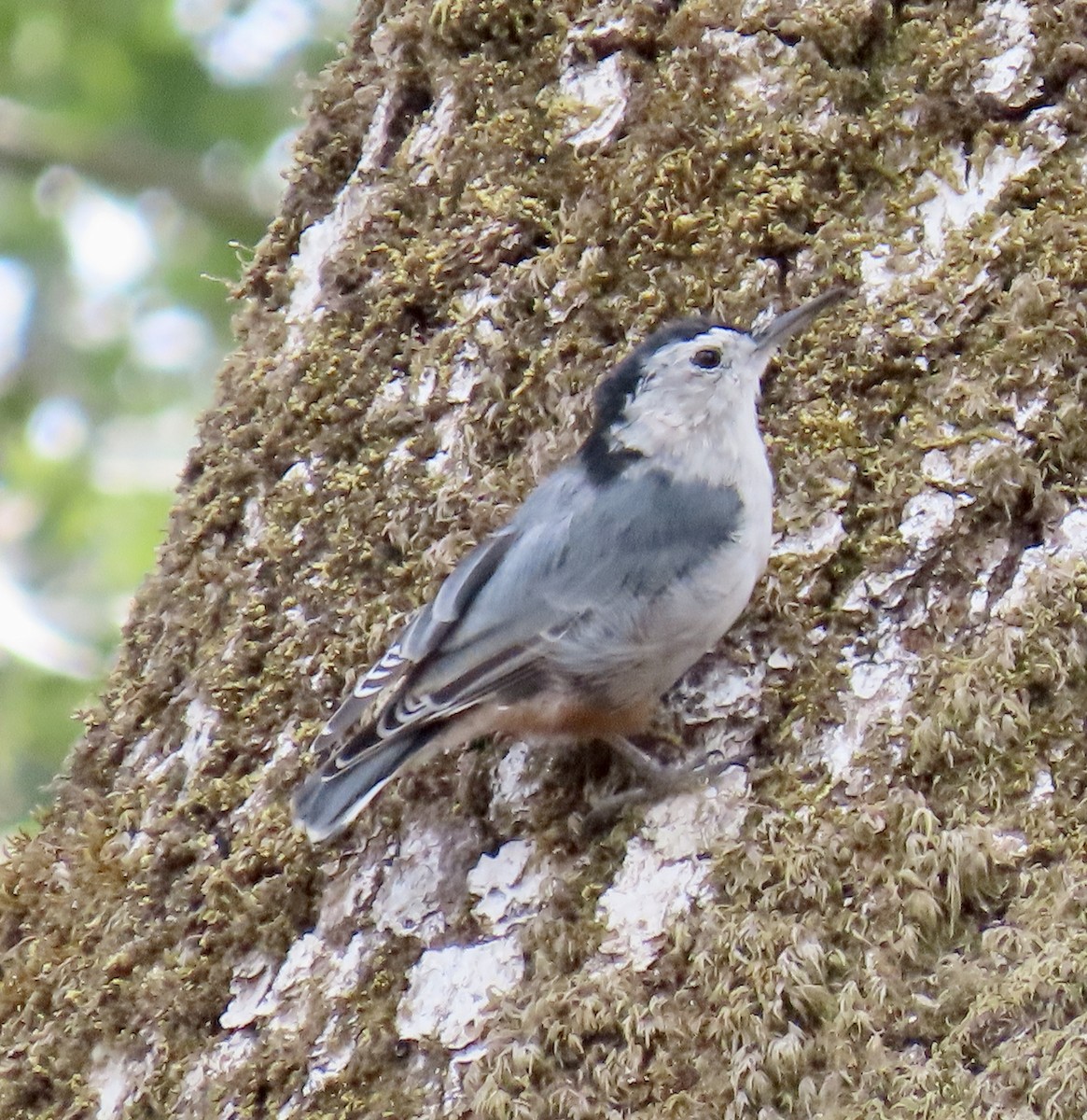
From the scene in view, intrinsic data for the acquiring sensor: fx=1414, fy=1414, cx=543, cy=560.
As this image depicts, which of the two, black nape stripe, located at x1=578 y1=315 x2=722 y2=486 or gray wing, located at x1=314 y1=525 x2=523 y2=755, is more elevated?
black nape stripe, located at x1=578 y1=315 x2=722 y2=486

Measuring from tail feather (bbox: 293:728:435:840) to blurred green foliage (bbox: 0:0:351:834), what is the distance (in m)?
2.68

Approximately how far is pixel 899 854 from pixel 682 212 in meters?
1.32

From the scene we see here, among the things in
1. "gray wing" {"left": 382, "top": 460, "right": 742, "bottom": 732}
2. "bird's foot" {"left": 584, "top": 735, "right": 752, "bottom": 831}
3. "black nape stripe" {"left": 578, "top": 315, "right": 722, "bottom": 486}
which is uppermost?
"black nape stripe" {"left": 578, "top": 315, "right": 722, "bottom": 486}

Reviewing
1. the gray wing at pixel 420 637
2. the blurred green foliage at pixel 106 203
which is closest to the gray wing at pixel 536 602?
the gray wing at pixel 420 637

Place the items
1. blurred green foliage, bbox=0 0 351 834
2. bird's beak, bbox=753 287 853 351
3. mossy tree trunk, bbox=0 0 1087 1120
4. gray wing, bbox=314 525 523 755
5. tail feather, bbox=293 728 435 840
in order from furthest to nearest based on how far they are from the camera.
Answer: blurred green foliage, bbox=0 0 351 834
bird's beak, bbox=753 287 853 351
gray wing, bbox=314 525 523 755
tail feather, bbox=293 728 435 840
mossy tree trunk, bbox=0 0 1087 1120

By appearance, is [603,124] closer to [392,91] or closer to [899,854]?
[392,91]

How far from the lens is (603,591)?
2.57 m

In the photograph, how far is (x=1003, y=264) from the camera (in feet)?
8.13

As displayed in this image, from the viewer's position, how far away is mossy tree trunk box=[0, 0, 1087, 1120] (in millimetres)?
1895

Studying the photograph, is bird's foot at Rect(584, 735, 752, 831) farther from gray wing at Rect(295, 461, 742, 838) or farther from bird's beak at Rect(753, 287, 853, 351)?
bird's beak at Rect(753, 287, 853, 351)

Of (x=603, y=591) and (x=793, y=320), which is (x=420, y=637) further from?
(x=793, y=320)

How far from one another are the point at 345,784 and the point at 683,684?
65cm

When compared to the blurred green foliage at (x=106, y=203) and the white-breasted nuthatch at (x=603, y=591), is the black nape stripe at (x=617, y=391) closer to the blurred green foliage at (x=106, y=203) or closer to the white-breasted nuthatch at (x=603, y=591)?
the white-breasted nuthatch at (x=603, y=591)

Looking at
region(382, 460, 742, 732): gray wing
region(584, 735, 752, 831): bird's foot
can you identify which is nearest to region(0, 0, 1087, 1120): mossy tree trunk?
region(584, 735, 752, 831): bird's foot
